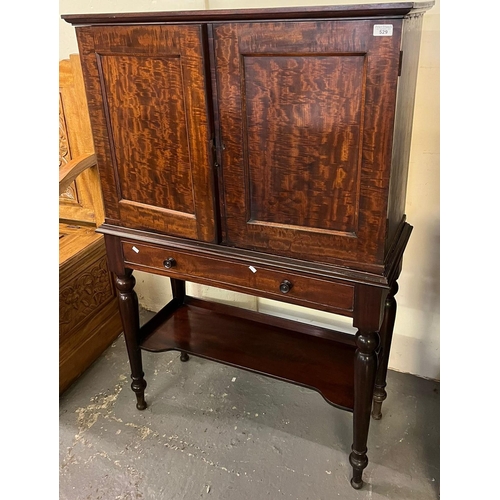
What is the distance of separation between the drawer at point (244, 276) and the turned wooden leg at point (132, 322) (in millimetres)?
97

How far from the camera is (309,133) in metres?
1.28

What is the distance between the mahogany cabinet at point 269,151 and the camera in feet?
3.88

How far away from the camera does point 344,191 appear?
131cm

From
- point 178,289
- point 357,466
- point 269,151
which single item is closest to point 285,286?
point 269,151

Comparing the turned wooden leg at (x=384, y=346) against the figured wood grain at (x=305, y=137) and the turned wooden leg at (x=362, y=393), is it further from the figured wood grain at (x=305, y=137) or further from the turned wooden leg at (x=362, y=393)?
the figured wood grain at (x=305, y=137)

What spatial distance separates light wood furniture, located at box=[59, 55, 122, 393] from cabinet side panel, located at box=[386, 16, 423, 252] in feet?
4.37

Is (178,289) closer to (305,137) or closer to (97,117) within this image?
(97,117)

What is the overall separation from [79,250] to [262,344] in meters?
0.93

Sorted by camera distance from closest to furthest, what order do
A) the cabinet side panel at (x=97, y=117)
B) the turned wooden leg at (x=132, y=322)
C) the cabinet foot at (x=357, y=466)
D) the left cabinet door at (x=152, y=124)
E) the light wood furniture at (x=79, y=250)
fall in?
the left cabinet door at (x=152, y=124)
the cabinet side panel at (x=97, y=117)
the cabinet foot at (x=357, y=466)
the turned wooden leg at (x=132, y=322)
the light wood furniture at (x=79, y=250)

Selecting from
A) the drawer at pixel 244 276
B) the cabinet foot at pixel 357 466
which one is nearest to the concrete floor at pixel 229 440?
the cabinet foot at pixel 357 466

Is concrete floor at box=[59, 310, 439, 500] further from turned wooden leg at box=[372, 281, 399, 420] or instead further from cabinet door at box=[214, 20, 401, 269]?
cabinet door at box=[214, 20, 401, 269]

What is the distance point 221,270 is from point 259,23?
0.75m
